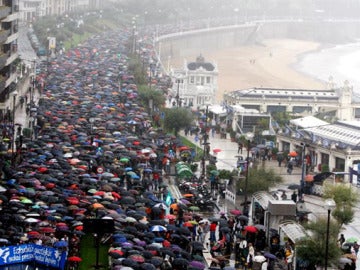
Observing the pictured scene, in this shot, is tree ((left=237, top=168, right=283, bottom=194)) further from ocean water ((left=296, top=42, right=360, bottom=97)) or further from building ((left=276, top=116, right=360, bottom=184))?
ocean water ((left=296, top=42, right=360, bottom=97))

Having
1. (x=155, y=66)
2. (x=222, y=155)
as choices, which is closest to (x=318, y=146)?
(x=222, y=155)

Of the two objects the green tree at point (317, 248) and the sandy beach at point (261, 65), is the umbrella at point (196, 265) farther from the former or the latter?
the sandy beach at point (261, 65)

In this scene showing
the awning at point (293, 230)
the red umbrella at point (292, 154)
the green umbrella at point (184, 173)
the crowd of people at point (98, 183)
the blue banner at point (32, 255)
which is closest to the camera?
the blue banner at point (32, 255)

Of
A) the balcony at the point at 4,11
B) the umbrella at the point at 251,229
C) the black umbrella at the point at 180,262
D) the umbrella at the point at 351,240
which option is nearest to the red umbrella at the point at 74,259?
the black umbrella at the point at 180,262

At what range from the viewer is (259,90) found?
261 ft

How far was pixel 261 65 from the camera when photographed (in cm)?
13762

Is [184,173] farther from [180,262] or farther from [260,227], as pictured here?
[180,262]

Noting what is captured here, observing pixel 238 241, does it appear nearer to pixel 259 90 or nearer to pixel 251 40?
pixel 259 90

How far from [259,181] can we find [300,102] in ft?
113

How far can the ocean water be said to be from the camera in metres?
125

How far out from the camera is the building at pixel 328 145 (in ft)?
180

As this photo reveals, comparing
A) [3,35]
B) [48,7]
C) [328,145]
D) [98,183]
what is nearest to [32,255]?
[98,183]

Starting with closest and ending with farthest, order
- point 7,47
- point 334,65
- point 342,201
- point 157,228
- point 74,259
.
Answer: point 74,259
point 157,228
point 342,201
point 7,47
point 334,65

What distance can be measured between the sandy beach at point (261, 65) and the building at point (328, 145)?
3313 cm
